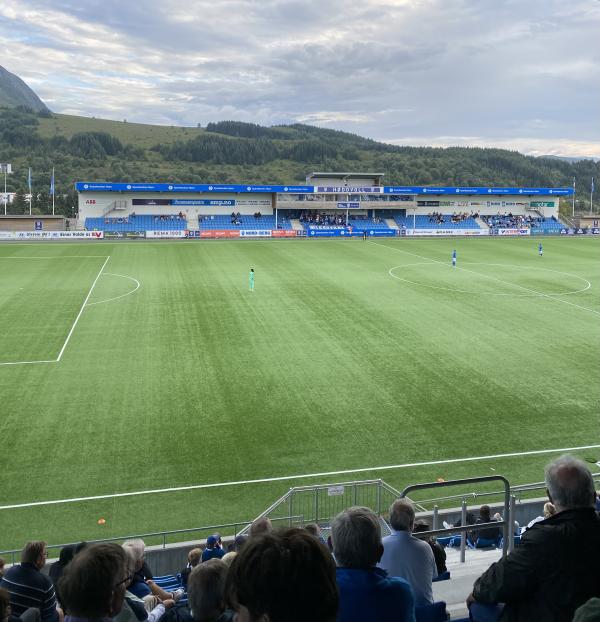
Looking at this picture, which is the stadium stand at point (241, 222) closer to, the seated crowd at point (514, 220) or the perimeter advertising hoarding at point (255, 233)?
the perimeter advertising hoarding at point (255, 233)

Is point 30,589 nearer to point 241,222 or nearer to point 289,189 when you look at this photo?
point 241,222

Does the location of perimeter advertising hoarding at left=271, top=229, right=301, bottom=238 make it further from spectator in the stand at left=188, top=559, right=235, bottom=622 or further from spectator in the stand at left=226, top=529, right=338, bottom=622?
spectator in the stand at left=226, top=529, right=338, bottom=622

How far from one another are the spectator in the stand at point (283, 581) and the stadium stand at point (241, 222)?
74810 millimetres

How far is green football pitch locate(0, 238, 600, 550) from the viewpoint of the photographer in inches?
560

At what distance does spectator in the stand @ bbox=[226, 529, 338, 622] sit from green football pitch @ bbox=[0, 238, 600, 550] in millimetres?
10454

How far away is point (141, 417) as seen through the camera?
17.9m

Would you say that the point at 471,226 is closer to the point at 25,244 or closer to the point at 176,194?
the point at 176,194

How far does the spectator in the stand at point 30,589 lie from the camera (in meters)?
6.01

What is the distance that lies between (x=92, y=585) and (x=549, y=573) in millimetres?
2614

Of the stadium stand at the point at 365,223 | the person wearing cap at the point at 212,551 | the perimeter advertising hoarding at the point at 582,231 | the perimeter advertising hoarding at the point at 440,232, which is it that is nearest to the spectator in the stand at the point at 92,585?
the person wearing cap at the point at 212,551

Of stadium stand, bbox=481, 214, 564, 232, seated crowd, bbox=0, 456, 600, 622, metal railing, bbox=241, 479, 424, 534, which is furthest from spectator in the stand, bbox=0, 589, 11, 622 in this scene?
stadium stand, bbox=481, 214, 564, 232

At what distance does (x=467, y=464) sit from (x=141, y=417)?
8.71m

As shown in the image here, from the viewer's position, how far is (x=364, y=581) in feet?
12.2

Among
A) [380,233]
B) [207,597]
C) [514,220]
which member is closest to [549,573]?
[207,597]
